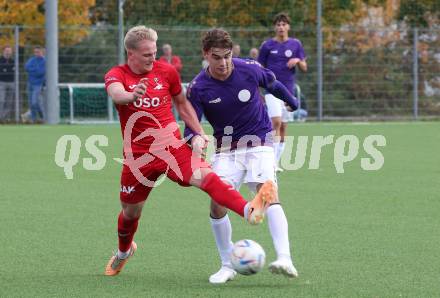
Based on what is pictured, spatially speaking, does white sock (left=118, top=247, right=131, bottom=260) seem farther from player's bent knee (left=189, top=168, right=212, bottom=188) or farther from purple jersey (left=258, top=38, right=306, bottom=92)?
purple jersey (left=258, top=38, right=306, bottom=92)

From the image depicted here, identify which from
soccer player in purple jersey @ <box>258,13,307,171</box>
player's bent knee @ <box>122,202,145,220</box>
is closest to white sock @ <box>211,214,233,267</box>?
player's bent knee @ <box>122,202,145,220</box>

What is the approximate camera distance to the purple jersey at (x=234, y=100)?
723 cm

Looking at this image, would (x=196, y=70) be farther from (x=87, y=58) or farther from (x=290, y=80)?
A: (x=290, y=80)

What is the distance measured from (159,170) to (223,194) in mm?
601

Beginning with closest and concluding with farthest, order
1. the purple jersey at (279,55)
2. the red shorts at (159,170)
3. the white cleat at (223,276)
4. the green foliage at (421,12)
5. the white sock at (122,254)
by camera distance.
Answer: the white cleat at (223,276) < the red shorts at (159,170) < the white sock at (122,254) < the purple jersey at (279,55) < the green foliage at (421,12)

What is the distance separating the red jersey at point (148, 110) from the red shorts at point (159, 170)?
9 centimetres

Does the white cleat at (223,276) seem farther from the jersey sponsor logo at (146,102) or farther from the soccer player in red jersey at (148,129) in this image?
the jersey sponsor logo at (146,102)

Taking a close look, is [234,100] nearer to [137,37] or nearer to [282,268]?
[137,37]

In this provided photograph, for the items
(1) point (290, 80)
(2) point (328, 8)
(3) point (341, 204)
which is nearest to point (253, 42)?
(2) point (328, 8)

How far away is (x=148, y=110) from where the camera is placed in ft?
23.1

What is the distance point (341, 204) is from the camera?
1064 cm

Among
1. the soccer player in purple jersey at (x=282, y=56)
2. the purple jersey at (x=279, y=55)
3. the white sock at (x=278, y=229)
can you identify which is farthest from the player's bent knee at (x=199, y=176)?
the purple jersey at (x=279, y=55)

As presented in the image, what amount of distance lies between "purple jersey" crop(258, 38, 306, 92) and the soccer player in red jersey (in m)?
7.94

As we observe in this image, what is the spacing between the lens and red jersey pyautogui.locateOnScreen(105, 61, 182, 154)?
7000 millimetres
